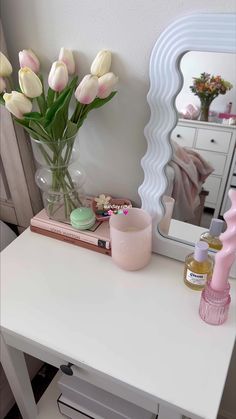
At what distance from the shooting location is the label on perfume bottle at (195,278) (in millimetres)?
688

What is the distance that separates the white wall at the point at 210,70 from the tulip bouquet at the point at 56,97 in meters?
0.15

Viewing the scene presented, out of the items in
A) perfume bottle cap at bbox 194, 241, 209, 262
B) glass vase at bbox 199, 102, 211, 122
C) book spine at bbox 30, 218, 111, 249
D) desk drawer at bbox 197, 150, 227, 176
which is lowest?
book spine at bbox 30, 218, 111, 249

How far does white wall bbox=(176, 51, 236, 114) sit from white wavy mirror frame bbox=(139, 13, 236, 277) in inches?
0.6

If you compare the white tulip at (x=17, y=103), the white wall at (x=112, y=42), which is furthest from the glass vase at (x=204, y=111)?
the white tulip at (x=17, y=103)

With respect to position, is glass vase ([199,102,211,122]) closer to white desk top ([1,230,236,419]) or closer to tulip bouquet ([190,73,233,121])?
tulip bouquet ([190,73,233,121])

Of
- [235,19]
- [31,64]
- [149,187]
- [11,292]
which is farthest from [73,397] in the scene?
[235,19]

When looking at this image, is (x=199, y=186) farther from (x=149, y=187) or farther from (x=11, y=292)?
(x=11, y=292)

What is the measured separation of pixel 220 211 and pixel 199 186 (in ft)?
0.24

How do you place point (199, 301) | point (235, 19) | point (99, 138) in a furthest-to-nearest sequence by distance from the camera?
1. point (99, 138)
2. point (199, 301)
3. point (235, 19)

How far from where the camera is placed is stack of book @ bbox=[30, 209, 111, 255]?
2.66ft

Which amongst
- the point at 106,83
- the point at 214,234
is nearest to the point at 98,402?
the point at 214,234

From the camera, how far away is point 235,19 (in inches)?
20.4

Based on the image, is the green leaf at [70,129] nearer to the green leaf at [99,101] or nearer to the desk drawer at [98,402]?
the green leaf at [99,101]

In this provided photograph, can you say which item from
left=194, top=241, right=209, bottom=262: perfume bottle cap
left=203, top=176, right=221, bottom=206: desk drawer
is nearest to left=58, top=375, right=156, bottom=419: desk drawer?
left=194, top=241, right=209, bottom=262: perfume bottle cap
